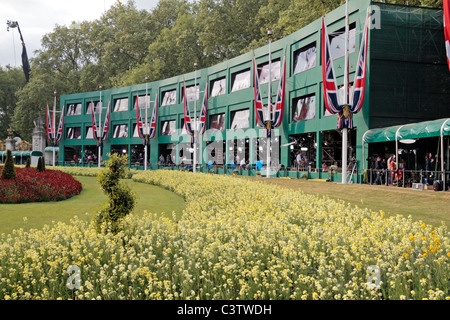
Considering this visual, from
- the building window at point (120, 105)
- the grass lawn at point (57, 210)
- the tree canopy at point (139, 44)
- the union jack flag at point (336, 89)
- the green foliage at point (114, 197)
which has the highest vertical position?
the tree canopy at point (139, 44)

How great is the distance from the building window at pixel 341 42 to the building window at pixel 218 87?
53.6ft

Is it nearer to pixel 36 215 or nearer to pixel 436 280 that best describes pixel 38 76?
pixel 36 215

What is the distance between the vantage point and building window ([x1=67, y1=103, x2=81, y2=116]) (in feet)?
207

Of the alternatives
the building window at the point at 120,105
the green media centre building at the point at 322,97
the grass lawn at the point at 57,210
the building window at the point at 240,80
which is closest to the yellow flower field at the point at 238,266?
the grass lawn at the point at 57,210

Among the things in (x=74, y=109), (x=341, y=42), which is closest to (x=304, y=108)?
(x=341, y=42)

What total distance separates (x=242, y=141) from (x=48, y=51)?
56010 mm

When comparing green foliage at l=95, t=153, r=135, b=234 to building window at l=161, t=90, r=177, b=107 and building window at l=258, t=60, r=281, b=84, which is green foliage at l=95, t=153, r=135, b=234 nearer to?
building window at l=258, t=60, r=281, b=84

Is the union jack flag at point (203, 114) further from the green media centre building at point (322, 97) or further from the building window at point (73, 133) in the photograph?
the building window at point (73, 133)

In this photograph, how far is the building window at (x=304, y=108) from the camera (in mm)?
31205

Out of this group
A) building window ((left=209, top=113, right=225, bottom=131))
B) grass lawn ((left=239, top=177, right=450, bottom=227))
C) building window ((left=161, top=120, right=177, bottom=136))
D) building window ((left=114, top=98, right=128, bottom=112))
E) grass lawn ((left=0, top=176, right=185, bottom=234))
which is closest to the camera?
grass lawn ((left=239, top=177, right=450, bottom=227))

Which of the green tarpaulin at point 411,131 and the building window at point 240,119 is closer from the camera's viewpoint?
the green tarpaulin at point 411,131

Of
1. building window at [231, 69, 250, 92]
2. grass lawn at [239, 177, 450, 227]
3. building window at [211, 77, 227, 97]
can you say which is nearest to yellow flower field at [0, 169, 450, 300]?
grass lawn at [239, 177, 450, 227]

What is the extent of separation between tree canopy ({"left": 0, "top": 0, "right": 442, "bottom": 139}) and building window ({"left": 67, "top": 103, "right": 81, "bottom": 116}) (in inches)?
287

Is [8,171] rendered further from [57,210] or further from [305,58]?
[305,58]
